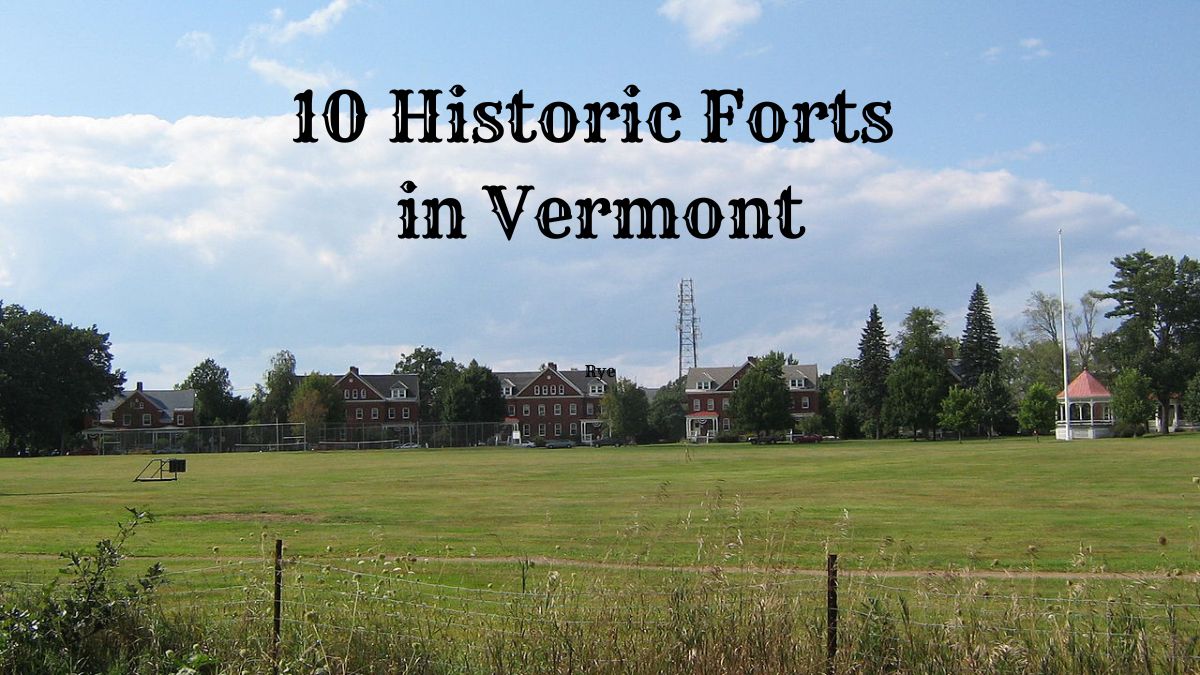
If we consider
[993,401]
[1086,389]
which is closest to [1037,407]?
[1086,389]

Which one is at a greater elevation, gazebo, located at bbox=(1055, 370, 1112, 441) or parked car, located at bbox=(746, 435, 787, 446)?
gazebo, located at bbox=(1055, 370, 1112, 441)

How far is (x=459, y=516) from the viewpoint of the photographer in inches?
1148

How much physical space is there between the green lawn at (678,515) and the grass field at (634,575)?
15 cm

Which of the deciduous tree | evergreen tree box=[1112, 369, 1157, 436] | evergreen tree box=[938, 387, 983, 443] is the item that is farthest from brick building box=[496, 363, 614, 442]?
evergreen tree box=[1112, 369, 1157, 436]

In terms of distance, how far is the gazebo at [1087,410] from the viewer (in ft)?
328

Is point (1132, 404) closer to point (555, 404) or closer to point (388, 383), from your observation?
point (555, 404)

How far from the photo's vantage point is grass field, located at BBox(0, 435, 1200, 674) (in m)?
8.75

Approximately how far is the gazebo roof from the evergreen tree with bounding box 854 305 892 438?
20768mm

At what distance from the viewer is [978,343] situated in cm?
13325

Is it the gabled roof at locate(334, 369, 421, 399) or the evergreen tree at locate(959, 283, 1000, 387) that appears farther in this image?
the gabled roof at locate(334, 369, 421, 399)

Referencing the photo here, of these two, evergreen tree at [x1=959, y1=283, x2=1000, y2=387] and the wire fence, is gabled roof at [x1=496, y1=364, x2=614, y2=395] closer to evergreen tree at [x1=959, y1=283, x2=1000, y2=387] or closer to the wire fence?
evergreen tree at [x1=959, y1=283, x2=1000, y2=387]

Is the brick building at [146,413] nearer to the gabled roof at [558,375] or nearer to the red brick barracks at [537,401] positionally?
Answer: the red brick barracks at [537,401]

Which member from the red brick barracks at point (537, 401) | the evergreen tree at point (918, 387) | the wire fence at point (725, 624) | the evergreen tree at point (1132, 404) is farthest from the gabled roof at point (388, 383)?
the wire fence at point (725, 624)

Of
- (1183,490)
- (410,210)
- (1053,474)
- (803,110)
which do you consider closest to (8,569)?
(410,210)
